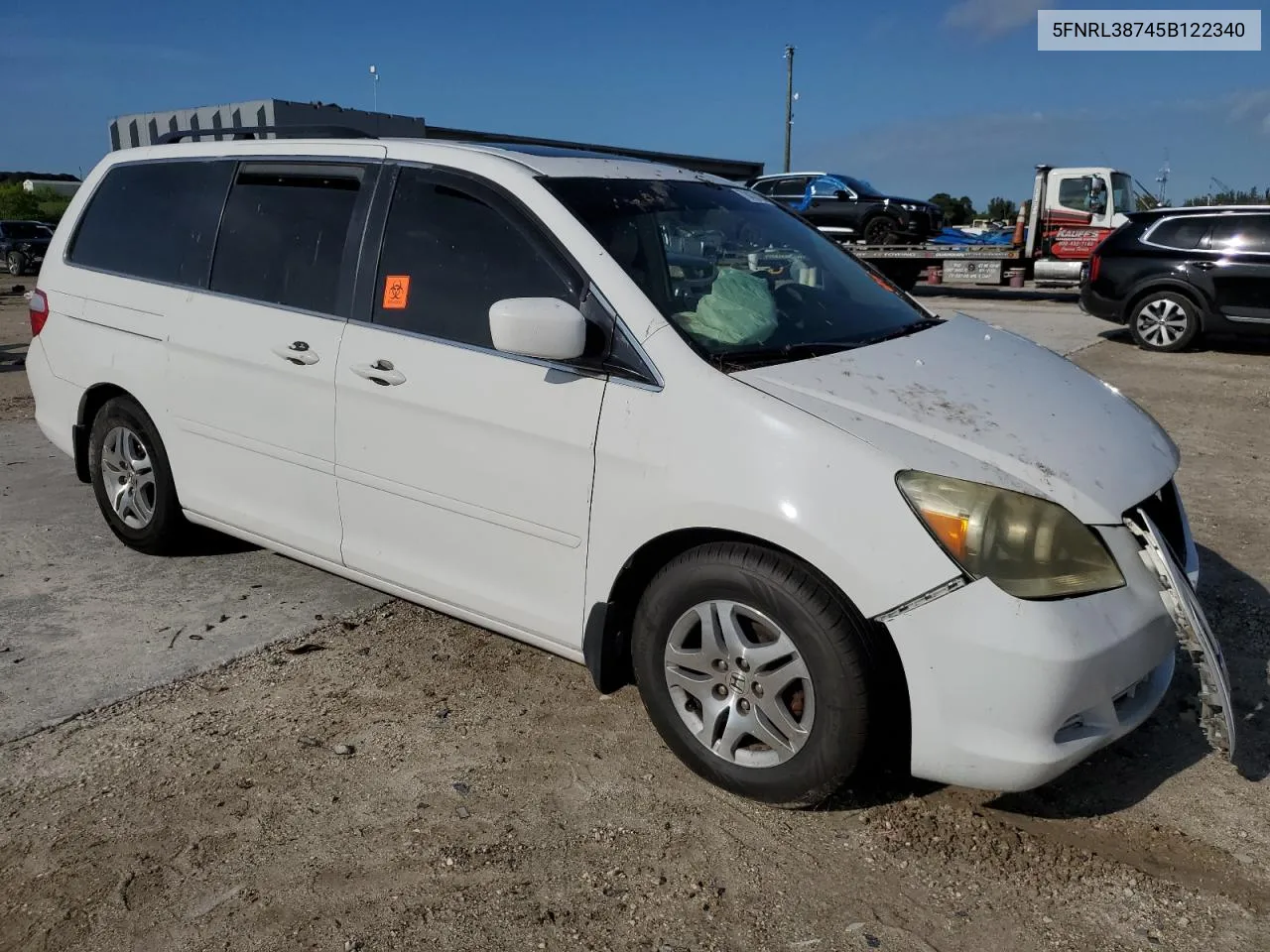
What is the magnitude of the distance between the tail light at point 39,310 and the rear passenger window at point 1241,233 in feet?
39.1

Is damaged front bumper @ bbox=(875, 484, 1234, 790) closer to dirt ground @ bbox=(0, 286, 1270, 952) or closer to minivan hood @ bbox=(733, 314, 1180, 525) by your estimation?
minivan hood @ bbox=(733, 314, 1180, 525)

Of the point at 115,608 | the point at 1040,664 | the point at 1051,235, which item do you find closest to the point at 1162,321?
the point at 1051,235

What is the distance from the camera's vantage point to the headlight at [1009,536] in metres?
2.45

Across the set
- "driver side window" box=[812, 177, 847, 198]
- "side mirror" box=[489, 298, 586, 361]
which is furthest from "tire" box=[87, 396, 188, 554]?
"driver side window" box=[812, 177, 847, 198]

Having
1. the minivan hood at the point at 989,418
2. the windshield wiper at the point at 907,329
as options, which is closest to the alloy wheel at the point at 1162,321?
the windshield wiper at the point at 907,329

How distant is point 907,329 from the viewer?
11.6 ft

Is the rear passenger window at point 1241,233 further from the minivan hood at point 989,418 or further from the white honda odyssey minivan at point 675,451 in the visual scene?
the minivan hood at point 989,418

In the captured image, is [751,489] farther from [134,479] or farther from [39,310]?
[39,310]


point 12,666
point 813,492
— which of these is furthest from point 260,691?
point 813,492

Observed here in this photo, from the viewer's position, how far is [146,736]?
3184 mm

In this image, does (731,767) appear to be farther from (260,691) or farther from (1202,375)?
(1202,375)

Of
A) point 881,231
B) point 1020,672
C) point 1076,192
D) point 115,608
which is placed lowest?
point 115,608

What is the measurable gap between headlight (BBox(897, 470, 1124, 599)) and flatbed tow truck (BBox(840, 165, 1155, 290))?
56.5ft

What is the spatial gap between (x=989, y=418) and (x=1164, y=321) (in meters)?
11.0
